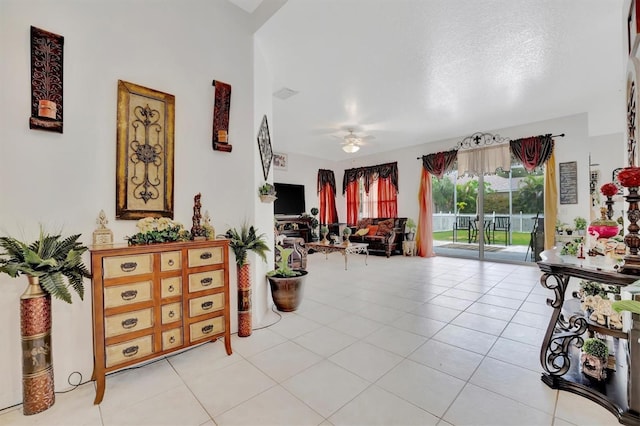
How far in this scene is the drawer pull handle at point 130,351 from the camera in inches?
67.6

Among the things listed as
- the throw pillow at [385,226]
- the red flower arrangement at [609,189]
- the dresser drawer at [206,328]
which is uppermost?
the red flower arrangement at [609,189]

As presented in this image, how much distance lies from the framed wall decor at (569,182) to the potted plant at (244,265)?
5535mm

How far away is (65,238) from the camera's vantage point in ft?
5.85

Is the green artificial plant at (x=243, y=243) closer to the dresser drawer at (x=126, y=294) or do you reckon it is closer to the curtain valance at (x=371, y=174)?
the dresser drawer at (x=126, y=294)

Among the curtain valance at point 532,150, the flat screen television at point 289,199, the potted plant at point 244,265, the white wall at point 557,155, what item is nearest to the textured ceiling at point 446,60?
the white wall at point 557,155

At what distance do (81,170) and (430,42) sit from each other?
3271 millimetres

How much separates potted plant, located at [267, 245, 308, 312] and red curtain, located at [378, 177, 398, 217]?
16.9 ft

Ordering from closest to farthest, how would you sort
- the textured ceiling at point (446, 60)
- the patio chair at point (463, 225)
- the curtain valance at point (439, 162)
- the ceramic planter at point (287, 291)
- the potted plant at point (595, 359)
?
the potted plant at point (595, 359), the textured ceiling at point (446, 60), the ceramic planter at point (287, 291), the curtain valance at point (439, 162), the patio chair at point (463, 225)

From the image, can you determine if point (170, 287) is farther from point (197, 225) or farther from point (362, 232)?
point (362, 232)

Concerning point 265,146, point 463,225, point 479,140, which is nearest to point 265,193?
point 265,146

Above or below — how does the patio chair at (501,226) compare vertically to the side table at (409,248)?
above

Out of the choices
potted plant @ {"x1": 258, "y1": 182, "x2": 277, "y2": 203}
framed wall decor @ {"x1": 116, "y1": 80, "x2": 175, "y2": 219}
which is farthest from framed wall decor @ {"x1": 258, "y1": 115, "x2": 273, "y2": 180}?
framed wall decor @ {"x1": 116, "y1": 80, "x2": 175, "y2": 219}

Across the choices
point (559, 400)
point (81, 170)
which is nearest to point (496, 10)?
point (559, 400)

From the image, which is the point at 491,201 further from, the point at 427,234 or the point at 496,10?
the point at 496,10
